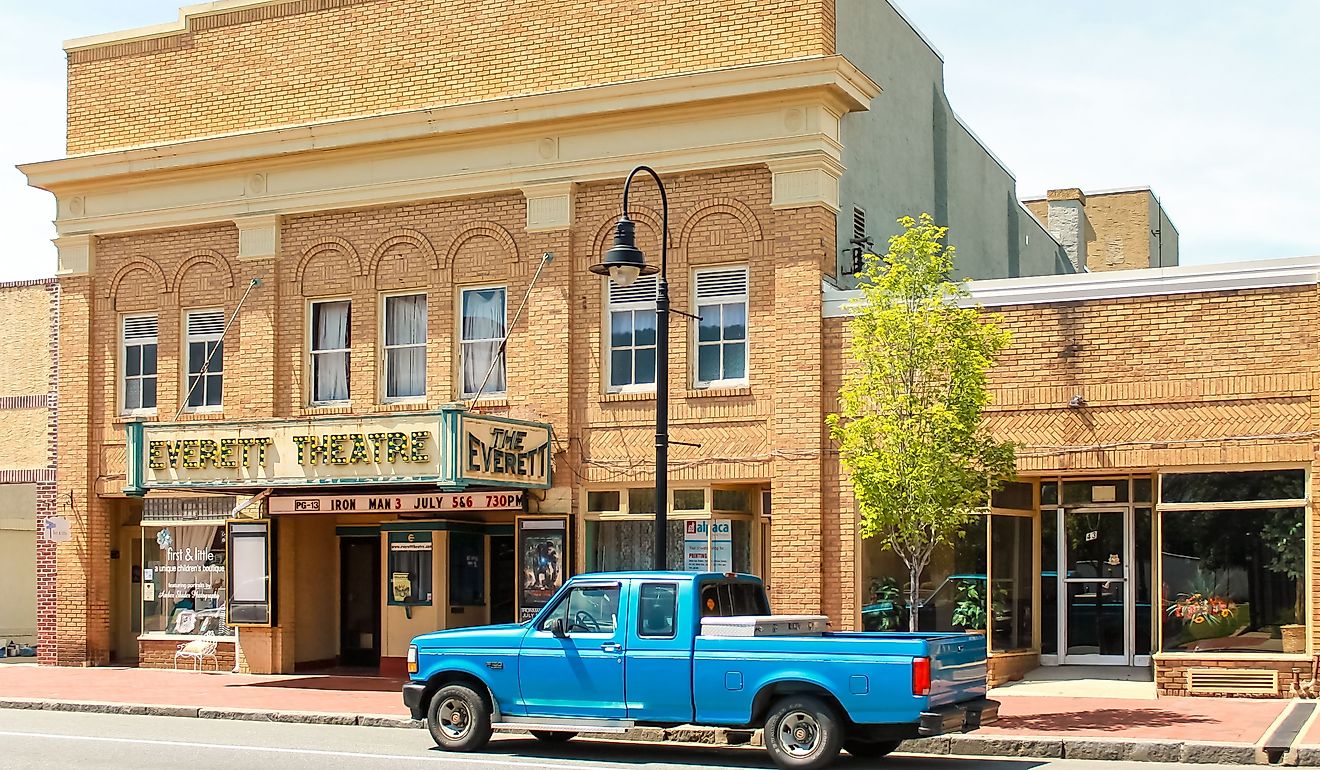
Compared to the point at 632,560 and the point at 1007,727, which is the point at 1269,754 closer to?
the point at 1007,727

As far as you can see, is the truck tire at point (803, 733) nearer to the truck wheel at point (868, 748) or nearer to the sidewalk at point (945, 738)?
the truck wheel at point (868, 748)

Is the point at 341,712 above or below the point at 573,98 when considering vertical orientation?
below

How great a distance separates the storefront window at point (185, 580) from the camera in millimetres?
25453

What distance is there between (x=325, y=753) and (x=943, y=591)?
8815mm

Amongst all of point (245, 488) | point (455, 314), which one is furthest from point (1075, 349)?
point (245, 488)

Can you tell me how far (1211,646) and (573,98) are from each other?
10935 millimetres

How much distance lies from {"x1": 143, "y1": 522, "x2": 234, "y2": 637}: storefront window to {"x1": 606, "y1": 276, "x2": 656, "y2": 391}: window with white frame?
730 cm

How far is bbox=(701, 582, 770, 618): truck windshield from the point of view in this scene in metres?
14.8

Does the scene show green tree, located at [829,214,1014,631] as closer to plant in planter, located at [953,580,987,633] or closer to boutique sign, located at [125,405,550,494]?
plant in planter, located at [953,580,987,633]

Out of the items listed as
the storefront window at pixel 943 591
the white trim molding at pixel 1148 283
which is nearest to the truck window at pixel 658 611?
the white trim molding at pixel 1148 283

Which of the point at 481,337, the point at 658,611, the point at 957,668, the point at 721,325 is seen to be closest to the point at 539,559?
the point at 481,337

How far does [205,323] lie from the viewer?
2558 centimetres

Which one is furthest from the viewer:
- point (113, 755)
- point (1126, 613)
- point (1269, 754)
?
point (1126, 613)

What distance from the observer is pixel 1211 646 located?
19.0m
